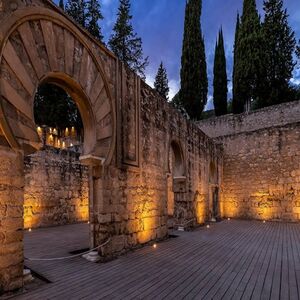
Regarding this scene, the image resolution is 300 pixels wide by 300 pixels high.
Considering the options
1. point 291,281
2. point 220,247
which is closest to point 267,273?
point 291,281

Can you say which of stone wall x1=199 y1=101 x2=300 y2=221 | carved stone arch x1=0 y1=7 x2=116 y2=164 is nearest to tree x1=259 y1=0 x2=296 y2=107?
stone wall x1=199 y1=101 x2=300 y2=221

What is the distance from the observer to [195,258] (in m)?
5.53

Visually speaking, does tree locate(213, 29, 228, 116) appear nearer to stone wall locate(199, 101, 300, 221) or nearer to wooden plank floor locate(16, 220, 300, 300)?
stone wall locate(199, 101, 300, 221)

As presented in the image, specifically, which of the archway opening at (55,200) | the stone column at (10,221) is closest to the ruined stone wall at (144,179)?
the archway opening at (55,200)

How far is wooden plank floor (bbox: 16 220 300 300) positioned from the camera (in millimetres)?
3568

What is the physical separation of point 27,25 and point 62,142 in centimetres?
1789

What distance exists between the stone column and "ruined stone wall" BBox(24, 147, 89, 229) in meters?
6.48

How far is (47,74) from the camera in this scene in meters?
4.24

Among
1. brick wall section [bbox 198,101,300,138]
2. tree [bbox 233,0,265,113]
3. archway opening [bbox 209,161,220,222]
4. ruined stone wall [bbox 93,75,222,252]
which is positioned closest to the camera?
ruined stone wall [bbox 93,75,222,252]

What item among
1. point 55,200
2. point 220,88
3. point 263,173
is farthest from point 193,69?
point 55,200

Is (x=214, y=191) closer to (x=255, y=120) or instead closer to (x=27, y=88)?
(x=255, y=120)

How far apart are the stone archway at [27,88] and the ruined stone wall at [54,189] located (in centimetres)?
547

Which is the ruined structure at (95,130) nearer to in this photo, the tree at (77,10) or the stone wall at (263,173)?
the stone wall at (263,173)

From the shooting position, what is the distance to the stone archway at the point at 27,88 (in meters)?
3.38
